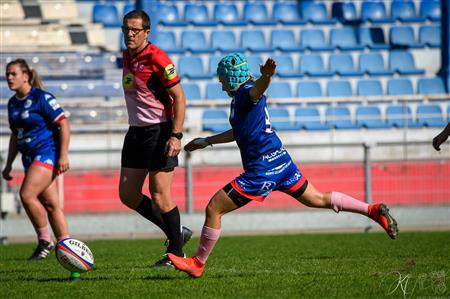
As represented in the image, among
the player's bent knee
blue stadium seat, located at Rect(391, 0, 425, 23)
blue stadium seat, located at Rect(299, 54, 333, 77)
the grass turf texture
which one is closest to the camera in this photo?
the grass turf texture

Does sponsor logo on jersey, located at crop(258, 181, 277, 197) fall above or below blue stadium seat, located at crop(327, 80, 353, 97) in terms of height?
above

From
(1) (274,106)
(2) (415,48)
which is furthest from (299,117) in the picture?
(2) (415,48)

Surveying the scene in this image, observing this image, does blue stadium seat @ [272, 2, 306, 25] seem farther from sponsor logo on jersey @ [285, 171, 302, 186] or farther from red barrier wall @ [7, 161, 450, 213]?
sponsor logo on jersey @ [285, 171, 302, 186]

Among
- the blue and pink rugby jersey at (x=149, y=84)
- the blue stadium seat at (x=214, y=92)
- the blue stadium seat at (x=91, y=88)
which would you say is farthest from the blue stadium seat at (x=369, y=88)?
the blue and pink rugby jersey at (x=149, y=84)

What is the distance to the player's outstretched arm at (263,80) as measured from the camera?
6418 millimetres

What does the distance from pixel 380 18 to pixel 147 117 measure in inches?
700

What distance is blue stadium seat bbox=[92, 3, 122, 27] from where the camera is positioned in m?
23.0

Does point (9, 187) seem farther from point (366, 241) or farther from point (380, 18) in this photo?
point (380, 18)

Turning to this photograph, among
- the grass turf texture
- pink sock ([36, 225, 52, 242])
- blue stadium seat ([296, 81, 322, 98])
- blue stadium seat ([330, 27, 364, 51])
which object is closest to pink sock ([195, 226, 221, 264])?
the grass turf texture

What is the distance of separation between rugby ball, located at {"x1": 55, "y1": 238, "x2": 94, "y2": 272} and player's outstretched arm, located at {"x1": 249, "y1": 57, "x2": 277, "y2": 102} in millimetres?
1754

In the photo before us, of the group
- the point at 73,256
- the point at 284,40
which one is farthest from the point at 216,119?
the point at 73,256

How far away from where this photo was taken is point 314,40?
23.6 meters

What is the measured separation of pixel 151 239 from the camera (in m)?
13.4

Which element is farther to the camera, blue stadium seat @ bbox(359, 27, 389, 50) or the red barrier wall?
blue stadium seat @ bbox(359, 27, 389, 50)
